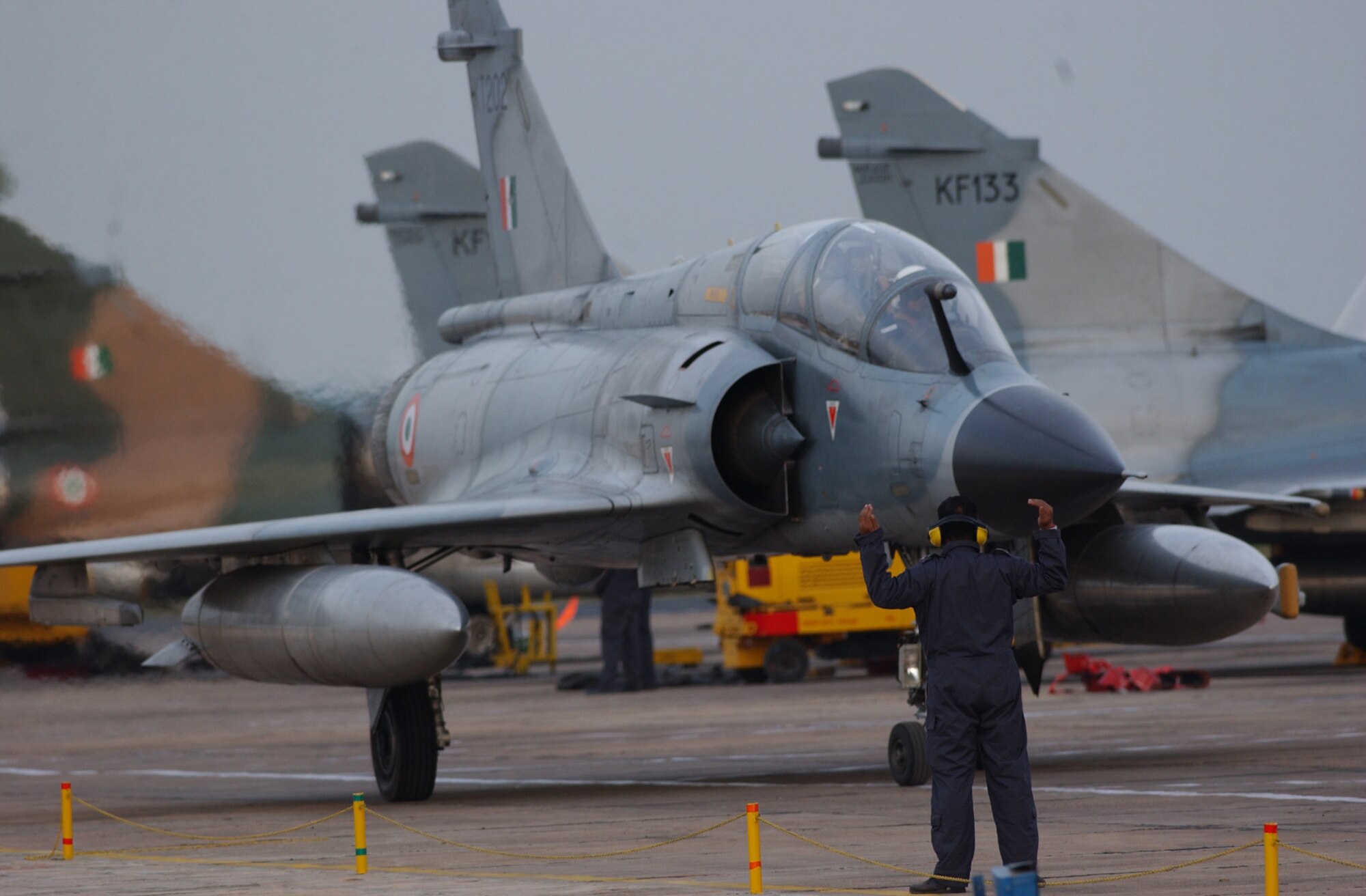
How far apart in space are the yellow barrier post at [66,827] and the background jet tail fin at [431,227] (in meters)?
11.7

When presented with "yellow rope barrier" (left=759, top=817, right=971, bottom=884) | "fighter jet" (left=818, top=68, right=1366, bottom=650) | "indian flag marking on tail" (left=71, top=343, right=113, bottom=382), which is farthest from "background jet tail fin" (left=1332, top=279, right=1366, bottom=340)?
"yellow rope barrier" (left=759, top=817, right=971, bottom=884)

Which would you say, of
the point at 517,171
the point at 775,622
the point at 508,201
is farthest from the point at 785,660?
the point at 517,171

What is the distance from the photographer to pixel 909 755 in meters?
10.7

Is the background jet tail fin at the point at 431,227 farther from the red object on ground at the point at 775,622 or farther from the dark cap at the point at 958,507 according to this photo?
the dark cap at the point at 958,507

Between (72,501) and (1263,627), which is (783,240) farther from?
(1263,627)

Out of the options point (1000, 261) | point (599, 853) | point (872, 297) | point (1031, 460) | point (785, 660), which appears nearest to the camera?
point (599, 853)

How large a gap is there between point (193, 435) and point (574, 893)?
1553 centimetres

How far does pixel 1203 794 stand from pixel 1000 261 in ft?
42.1

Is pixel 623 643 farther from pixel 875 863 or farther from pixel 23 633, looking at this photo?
pixel 875 863

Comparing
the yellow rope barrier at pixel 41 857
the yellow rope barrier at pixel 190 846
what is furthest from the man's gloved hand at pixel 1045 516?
the yellow rope barrier at pixel 41 857

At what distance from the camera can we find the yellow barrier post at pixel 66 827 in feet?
29.7

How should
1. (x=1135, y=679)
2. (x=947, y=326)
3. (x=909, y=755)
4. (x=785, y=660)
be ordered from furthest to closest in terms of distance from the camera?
(x=785, y=660) → (x=1135, y=679) → (x=909, y=755) → (x=947, y=326)

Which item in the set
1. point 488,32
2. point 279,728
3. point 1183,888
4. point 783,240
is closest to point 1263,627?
point 279,728

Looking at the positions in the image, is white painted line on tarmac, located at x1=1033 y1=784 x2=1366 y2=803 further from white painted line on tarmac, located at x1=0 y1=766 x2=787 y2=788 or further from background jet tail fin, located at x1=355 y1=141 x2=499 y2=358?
background jet tail fin, located at x1=355 y1=141 x2=499 y2=358
